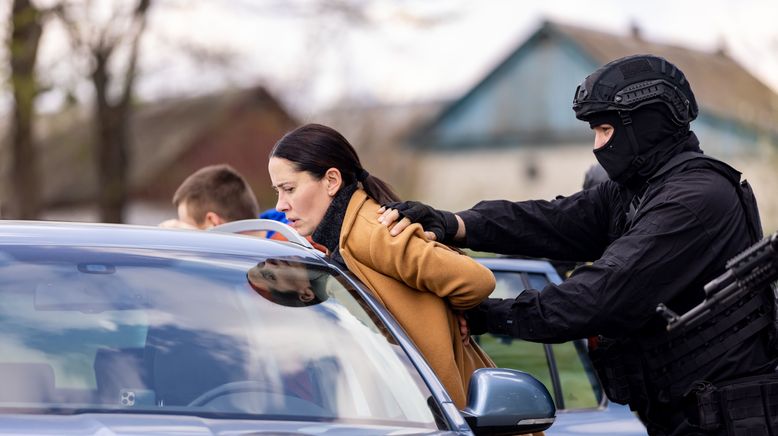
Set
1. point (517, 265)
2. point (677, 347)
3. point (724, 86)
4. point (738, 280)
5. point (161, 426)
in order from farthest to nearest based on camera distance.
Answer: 1. point (724, 86)
2. point (517, 265)
3. point (677, 347)
4. point (738, 280)
5. point (161, 426)

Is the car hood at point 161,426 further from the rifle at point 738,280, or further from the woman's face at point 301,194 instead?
the woman's face at point 301,194

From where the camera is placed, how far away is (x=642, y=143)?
390 cm

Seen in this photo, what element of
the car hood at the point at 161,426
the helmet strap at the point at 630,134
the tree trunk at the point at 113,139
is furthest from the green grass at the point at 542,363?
the tree trunk at the point at 113,139

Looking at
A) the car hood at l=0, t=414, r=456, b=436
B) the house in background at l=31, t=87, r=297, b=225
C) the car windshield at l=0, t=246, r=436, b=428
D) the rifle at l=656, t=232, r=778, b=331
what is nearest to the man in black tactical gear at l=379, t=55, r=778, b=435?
the rifle at l=656, t=232, r=778, b=331

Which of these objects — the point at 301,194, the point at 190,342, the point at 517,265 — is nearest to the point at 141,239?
the point at 190,342

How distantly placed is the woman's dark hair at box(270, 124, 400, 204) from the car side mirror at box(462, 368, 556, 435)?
842mm

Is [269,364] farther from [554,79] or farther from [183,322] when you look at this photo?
[554,79]

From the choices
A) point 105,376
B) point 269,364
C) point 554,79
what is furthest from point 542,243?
point 554,79

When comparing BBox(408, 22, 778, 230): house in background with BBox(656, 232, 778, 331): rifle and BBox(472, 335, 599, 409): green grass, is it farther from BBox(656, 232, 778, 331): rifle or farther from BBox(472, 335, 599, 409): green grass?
BBox(656, 232, 778, 331): rifle

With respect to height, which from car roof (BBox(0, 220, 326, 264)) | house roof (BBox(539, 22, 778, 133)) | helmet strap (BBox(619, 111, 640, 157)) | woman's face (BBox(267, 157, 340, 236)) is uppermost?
house roof (BBox(539, 22, 778, 133))

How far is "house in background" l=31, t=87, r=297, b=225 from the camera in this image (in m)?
46.9

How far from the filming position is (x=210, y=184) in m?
6.19

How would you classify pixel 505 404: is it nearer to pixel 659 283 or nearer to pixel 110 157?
pixel 659 283

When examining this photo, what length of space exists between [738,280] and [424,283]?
0.84 meters
